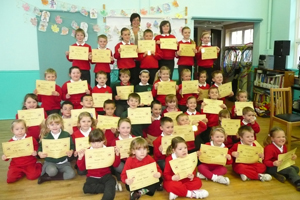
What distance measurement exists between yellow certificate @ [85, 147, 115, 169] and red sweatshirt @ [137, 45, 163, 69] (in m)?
1.88

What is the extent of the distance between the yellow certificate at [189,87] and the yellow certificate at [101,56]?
3.86 feet

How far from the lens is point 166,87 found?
3557mm

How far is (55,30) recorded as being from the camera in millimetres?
5133

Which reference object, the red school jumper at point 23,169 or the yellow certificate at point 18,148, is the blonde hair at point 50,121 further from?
the red school jumper at point 23,169

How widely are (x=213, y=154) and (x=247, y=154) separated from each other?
0.37 m

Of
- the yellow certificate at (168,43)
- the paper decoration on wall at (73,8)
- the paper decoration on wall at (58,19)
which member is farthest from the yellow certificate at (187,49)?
the paper decoration on wall at (58,19)

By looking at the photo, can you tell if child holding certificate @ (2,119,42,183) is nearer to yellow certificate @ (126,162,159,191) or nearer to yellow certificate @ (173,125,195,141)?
yellow certificate @ (126,162,159,191)

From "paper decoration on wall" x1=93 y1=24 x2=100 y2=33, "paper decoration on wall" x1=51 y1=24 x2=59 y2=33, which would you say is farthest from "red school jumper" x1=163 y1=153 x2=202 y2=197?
"paper decoration on wall" x1=51 y1=24 x2=59 y2=33

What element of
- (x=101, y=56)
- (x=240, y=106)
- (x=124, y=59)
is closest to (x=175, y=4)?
(x=124, y=59)

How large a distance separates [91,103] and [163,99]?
1.01m

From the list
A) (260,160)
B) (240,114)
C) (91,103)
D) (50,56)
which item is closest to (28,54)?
(50,56)

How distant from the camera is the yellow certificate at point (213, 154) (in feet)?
8.31

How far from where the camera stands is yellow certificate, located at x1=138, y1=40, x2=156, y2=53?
3803mm

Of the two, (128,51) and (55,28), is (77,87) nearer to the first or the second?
(128,51)
